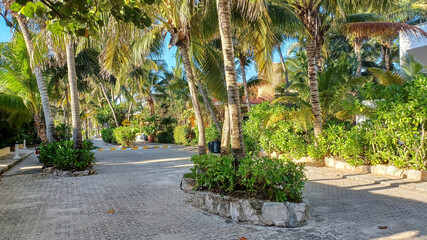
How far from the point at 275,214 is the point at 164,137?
23.6 metres

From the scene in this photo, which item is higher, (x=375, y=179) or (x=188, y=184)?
(x=188, y=184)

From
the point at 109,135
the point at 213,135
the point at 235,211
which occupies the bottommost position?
the point at 235,211

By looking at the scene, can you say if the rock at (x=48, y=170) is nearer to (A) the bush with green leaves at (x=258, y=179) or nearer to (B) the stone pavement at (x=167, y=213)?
(B) the stone pavement at (x=167, y=213)

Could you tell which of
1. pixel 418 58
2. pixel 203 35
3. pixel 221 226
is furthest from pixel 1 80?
pixel 418 58

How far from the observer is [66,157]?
376 inches

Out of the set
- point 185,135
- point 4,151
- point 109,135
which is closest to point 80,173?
point 4,151

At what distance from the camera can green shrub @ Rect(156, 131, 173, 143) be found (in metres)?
26.8

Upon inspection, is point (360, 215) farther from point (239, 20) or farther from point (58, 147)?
point (58, 147)

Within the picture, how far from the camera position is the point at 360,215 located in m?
4.98

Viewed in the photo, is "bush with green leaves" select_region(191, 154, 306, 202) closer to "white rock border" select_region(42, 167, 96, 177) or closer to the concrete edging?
the concrete edging

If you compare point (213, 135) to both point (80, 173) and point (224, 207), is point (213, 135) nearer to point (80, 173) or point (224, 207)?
point (80, 173)

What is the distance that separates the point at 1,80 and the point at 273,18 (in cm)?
1189

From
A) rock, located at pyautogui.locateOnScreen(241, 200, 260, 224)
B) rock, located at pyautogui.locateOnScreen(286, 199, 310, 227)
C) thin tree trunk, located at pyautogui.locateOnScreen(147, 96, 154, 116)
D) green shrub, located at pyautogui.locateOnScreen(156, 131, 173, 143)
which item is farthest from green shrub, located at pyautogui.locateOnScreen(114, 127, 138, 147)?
rock, located at pyautogui.locateOnScreen(286, 199, 310, 227)

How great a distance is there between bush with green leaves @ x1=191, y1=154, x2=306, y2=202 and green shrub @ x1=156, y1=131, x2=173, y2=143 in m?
21.6
